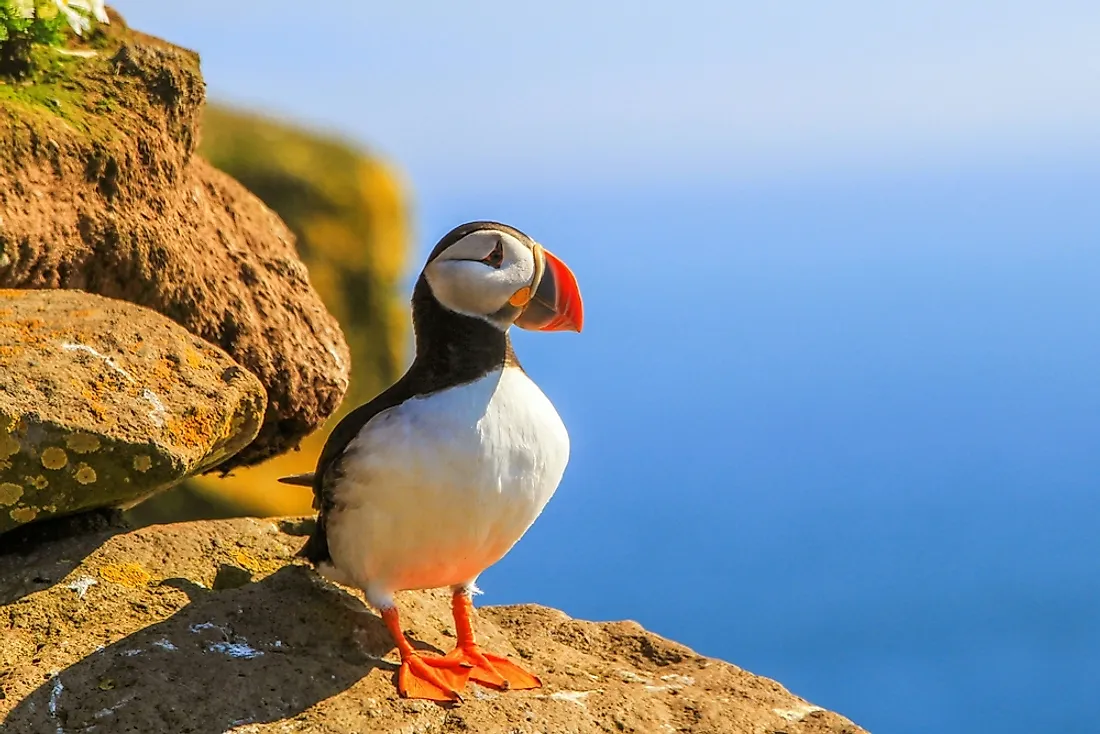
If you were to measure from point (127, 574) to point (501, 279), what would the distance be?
2142 mm

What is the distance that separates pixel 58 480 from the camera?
5062mm

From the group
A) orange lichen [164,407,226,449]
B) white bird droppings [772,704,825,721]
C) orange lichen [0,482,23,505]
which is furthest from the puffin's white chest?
white bird droppings [772,704,825,721]

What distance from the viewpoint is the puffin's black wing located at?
5.07 meters

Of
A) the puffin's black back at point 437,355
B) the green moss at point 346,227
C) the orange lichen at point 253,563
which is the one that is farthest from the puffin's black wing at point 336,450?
the green moss at point 346,227

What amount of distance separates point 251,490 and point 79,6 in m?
7.79

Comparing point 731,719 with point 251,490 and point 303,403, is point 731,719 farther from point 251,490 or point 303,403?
point 251,490

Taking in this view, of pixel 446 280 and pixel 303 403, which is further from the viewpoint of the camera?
pixel 303 403

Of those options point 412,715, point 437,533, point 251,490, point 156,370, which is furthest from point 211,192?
point 251,490

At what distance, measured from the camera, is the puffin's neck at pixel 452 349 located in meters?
5.00

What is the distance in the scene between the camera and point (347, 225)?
15742 millimetres

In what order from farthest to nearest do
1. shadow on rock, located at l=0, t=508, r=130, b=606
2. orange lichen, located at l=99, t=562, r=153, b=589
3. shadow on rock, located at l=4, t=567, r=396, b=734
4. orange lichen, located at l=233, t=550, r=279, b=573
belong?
orange lichen, located at l=233, t=550, r=279, b=573, orange lichen, located at l=99, t=562, r=153, b=589, shadow on rock, located at l=0, t=508, r=130, b=606, shadow on rock, located at l=4, t=567, r=396, b=734

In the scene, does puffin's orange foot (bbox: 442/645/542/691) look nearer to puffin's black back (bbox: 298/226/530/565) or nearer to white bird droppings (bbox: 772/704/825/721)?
puffin's black back (bbox: 298/226/530/565)

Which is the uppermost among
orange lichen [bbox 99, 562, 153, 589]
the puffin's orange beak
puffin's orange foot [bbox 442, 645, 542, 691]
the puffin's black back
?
the puffin's orange beak

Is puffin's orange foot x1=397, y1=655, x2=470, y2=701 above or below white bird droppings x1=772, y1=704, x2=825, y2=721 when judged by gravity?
below
